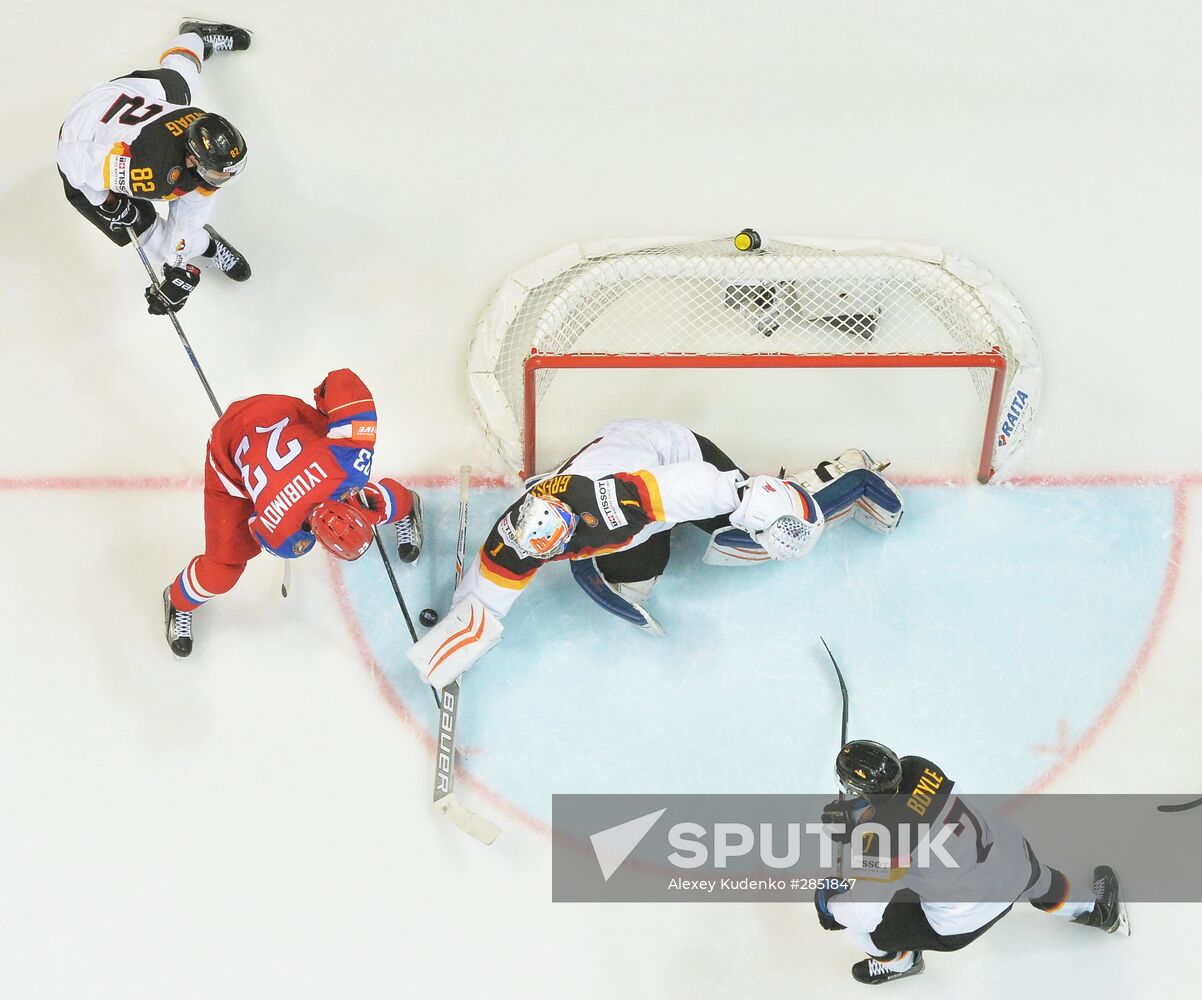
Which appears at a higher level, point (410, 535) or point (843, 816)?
point (410, 535)

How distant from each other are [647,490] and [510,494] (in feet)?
2.92

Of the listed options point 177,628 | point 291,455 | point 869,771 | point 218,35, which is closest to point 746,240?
point 291,455

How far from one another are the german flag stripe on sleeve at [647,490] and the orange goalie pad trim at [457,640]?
2.44 feet

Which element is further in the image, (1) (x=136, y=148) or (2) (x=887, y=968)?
(2) (x=887, y=968)

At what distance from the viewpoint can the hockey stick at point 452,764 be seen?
4320 mm

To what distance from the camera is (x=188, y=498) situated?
15.4 ft

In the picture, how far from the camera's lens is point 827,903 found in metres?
4.00

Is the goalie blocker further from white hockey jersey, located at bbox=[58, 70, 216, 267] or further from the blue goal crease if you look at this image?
white hockey jersey, located at bbox=[58, 70, 216, 267]

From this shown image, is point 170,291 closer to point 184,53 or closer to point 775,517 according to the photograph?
point 184,53

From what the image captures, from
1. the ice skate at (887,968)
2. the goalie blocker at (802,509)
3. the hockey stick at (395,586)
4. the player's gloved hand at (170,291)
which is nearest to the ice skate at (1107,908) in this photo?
the ice skate at (887,968)

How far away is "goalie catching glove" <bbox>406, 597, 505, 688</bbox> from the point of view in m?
4.25

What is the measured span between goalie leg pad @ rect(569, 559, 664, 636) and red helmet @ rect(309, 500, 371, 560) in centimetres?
88

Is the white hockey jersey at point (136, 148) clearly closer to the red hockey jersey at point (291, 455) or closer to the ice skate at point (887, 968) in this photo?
the red hockey jersey at point (291, 455)

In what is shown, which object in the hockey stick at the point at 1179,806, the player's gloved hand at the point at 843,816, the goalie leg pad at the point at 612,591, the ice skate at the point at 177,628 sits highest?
→ the goalie leg pad at the point at 612,591
